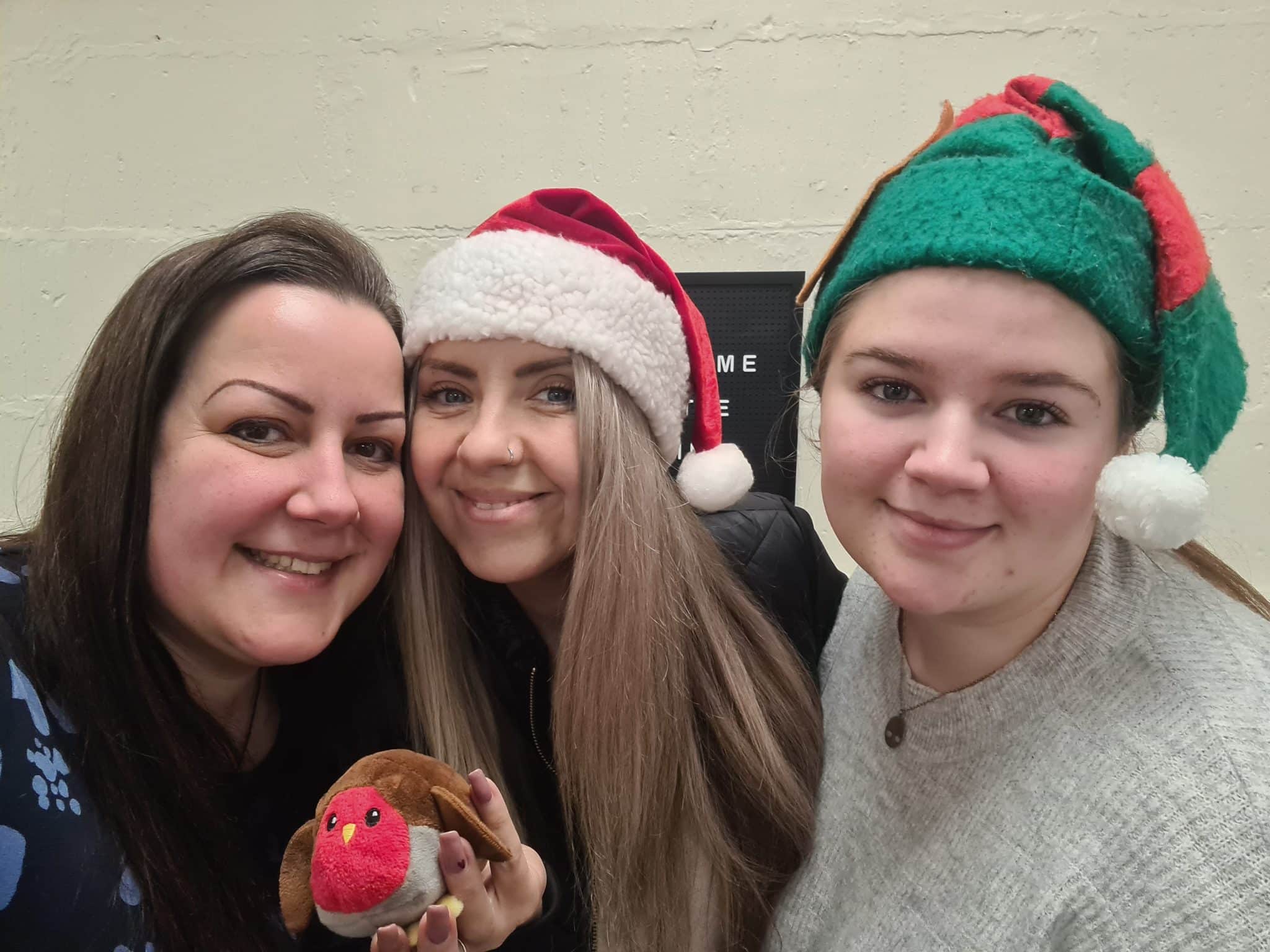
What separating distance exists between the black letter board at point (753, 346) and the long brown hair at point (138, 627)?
96 centimetres

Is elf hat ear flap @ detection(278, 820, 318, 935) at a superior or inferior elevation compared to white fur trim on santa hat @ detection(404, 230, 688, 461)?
inferior

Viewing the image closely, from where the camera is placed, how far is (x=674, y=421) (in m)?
1.23

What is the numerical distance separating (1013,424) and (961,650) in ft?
1.01

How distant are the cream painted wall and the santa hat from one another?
674 mm

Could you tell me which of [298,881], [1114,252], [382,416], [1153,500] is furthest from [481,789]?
[1114,252]

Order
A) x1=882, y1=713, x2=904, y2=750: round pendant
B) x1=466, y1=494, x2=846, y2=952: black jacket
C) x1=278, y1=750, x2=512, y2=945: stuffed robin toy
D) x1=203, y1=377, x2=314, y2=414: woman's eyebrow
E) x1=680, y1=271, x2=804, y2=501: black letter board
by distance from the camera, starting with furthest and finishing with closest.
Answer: x1=680, y1=271, x2=804, y2=501: black letter board, x1=466, y1=494, x2=846, y2=952: black jacket, x1=882, y1=713, x2=904, y2=750: round pendant, x1=203, y1=377, x2=314, y2=414: woman's eyebrow, x1=278, y1=750, x2=512, y2=945: stuffed robin toy

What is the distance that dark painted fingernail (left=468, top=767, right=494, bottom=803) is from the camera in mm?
745

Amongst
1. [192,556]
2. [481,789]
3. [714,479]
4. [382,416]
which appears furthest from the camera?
[714,479]

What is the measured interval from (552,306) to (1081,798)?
0.85m

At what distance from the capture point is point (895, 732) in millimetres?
997

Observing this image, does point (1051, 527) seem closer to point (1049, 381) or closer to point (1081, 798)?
point (1049, 381)

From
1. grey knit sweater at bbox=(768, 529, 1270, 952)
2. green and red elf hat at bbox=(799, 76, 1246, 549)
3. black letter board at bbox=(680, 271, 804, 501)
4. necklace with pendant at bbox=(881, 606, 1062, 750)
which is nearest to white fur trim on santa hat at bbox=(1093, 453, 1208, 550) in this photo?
green and red elf hat at bbox=(799, 76, 1246, 549)

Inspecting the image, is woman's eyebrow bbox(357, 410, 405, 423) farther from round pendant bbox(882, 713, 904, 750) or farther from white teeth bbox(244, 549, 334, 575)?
round pendant bbox(882, 713, 904, 750)

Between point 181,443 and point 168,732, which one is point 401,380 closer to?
point 181,443
